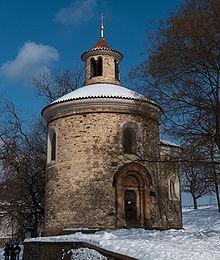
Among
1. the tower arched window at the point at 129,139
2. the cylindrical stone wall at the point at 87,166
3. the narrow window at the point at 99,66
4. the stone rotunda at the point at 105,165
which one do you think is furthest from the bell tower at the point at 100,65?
the tower arched window at the point at 129,139

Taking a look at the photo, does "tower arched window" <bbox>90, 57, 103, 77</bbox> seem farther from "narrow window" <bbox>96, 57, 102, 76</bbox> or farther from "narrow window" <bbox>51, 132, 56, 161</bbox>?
"narrow window" <bbox>51, 132, 56, 161</bbox>

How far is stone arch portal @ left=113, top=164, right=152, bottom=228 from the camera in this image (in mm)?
19312

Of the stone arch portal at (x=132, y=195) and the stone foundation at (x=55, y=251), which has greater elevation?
the stone arch portal at (x=132, y=195)

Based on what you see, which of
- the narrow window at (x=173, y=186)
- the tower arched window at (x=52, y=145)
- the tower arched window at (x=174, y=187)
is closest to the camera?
the tower arched window at (x=52, y=145)

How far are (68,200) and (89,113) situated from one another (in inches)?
167

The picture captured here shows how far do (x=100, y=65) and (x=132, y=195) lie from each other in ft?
27.4

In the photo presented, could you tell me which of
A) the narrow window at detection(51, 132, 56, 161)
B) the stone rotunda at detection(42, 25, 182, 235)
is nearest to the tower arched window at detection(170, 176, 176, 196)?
the stone rotunda at detection(42, 25, 182, 235)

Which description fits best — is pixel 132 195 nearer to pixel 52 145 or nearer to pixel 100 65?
pixel 52 145

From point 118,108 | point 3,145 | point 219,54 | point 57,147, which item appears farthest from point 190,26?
point 3,145

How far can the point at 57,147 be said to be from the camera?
809 inches

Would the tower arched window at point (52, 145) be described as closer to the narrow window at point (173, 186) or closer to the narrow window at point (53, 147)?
the narrow window at point (53, 147)

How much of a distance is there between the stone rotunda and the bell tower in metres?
2.71

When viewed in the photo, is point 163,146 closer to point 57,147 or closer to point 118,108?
point 118,108

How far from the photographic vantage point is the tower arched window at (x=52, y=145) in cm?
2111
